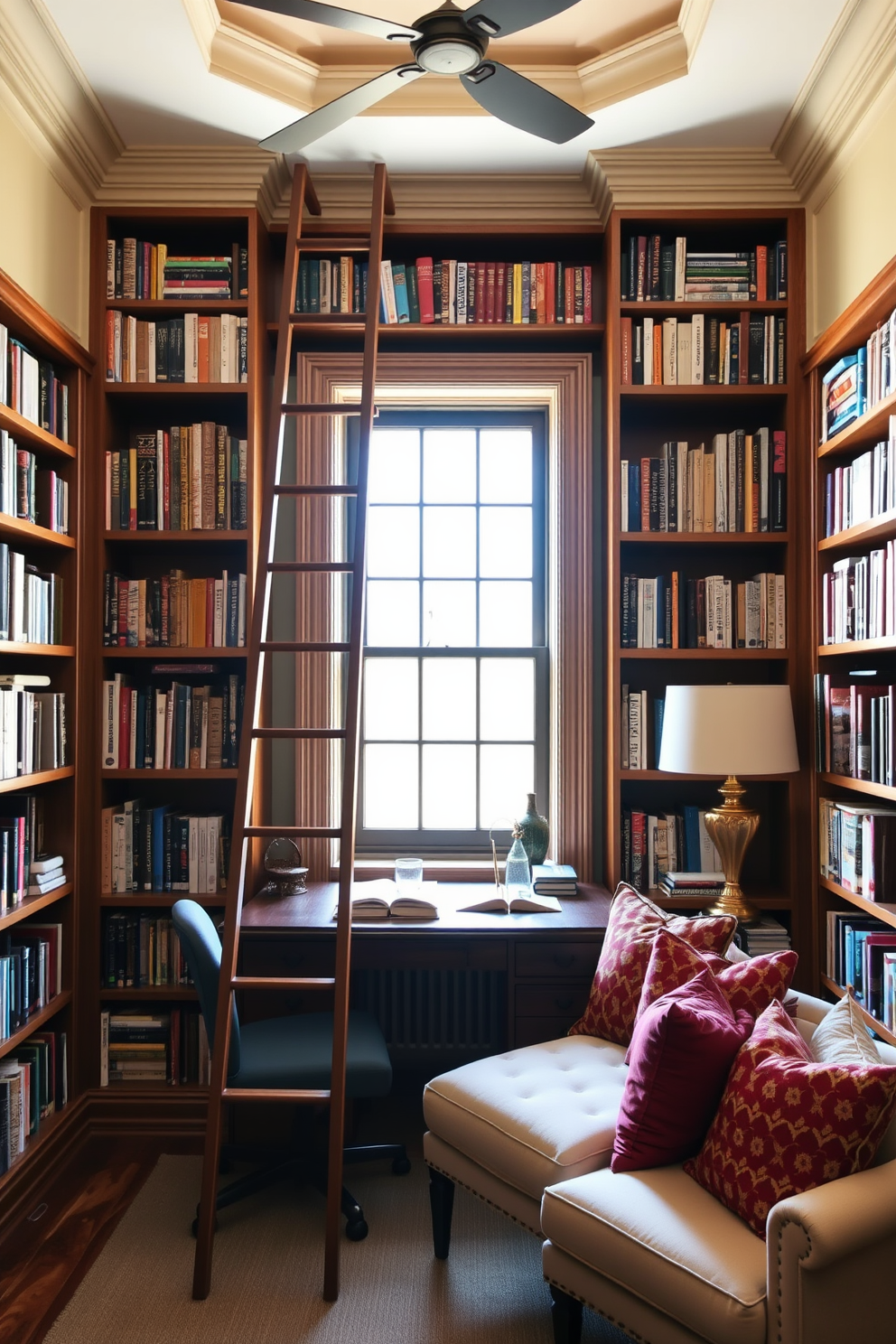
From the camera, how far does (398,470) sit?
12.5ft

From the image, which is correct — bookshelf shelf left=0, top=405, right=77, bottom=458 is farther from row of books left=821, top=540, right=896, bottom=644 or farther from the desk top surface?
row of books left=821, top=540, right=896, bottom=644

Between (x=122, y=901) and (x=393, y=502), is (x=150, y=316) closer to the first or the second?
(x=393, y=502)

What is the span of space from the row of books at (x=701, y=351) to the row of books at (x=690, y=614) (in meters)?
0.69

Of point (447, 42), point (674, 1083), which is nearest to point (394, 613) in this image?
point (447, 42)

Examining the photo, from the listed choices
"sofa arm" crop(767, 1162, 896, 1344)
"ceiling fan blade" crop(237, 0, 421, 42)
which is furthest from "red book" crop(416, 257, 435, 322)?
"sofa arm" crop(767, 1162, 896, 1344)

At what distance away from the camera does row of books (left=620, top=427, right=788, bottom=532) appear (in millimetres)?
3293

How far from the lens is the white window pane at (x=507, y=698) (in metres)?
3.77

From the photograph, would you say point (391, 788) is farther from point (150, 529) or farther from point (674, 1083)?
point (674, 1083)

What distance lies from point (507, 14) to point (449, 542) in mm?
2043

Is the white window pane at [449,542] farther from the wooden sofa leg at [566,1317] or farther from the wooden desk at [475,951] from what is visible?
the wooden sofa leg at [566,1317]

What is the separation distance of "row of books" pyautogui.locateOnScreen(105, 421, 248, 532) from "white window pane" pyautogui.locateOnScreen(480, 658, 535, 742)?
1.14m

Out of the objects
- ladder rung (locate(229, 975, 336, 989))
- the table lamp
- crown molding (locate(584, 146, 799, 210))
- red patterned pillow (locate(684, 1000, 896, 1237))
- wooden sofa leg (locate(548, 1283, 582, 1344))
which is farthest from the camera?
crown molding (locate(584, 146, 799, 210))

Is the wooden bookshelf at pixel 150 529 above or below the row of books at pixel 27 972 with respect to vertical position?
above

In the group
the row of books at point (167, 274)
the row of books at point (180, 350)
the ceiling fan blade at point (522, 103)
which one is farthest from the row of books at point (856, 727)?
the row of books at point (167, 274)
